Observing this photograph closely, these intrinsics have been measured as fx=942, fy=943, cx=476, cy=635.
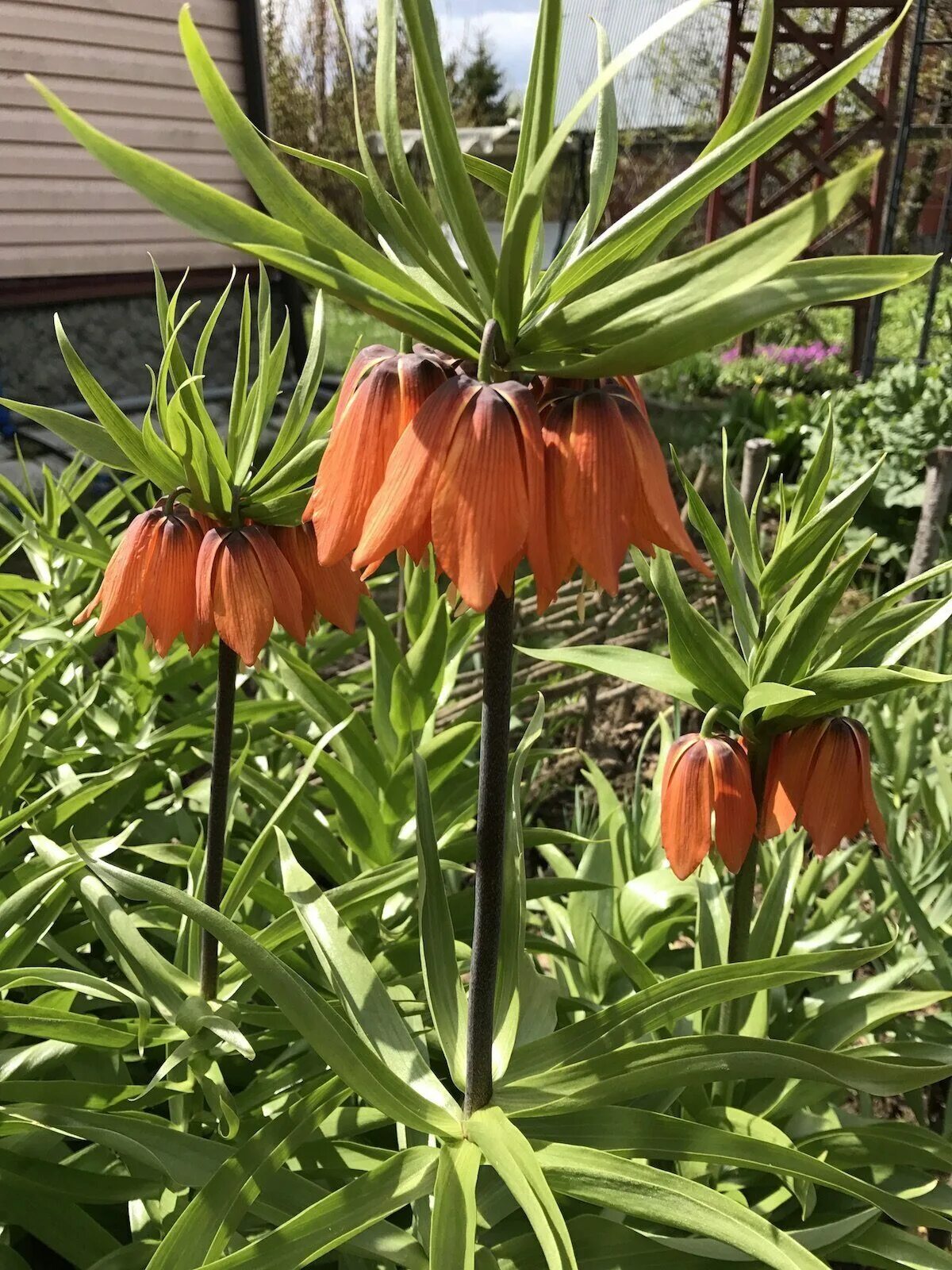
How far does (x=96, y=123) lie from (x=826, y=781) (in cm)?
481

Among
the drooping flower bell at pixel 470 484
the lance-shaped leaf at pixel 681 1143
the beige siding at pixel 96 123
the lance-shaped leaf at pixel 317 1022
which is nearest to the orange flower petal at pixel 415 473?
the drooping flower bell at pixel 470 484

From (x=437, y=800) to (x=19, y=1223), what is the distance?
0.67m

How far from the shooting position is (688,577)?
110 inches

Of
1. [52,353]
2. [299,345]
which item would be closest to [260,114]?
[299,345]

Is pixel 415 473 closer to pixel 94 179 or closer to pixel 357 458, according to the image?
pixel 357 458

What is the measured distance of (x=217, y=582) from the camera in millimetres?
837

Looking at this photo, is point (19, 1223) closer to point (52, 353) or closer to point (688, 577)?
point (688, 577)

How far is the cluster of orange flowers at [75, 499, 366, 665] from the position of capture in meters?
0.84

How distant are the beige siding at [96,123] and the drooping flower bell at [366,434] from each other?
4.21m

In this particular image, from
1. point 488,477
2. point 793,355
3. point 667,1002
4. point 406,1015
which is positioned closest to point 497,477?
point 488,477

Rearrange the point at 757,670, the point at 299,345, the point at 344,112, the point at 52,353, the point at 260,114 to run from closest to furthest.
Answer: the point at 757,670 < the point at 52,353 < the point at 260,114 < the point at 299,345 < the point at 344,112

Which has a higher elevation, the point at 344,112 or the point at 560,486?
the point at 344,112

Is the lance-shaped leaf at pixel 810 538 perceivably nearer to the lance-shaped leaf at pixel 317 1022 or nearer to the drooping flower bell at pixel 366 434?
the drooping flower bell at pixel 366 434

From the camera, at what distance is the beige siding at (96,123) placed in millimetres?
4129
